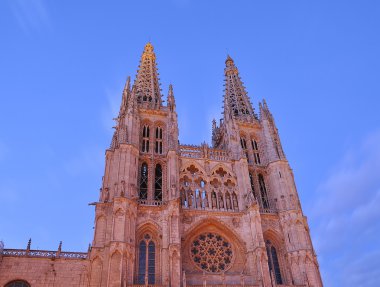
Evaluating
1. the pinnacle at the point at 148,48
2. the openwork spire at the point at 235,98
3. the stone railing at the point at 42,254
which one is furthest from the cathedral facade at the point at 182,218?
the pinnacle at the point at 148,48

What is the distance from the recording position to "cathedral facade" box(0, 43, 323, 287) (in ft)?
76.6

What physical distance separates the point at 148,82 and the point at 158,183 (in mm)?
13300

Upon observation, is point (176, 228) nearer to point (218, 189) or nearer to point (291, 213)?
point (218, 189)

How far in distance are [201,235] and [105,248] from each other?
7486 mm

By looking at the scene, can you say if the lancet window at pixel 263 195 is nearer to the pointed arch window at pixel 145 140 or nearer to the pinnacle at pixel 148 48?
the pointed arch window at pixel 145 140

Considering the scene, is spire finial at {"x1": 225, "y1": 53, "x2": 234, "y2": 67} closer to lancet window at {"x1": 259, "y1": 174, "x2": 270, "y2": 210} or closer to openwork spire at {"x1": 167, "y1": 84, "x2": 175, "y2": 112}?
openwork spire at {"x1": 167, "y1": 84, "x2": 175, "y2": 112}

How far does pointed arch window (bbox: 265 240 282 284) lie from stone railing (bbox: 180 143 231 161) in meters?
8.33

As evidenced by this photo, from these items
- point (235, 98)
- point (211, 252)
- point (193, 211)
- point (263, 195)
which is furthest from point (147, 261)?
point (235, 98)

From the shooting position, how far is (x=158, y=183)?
30.4 m

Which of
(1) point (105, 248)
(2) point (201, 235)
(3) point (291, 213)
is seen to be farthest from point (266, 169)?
(1) point (105, 248)

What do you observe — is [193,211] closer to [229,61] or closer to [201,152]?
[201,152]

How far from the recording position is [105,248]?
77.8 feet

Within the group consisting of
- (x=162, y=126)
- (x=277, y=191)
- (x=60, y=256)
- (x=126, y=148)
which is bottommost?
(x=60, y=256)

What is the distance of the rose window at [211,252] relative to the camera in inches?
1024
